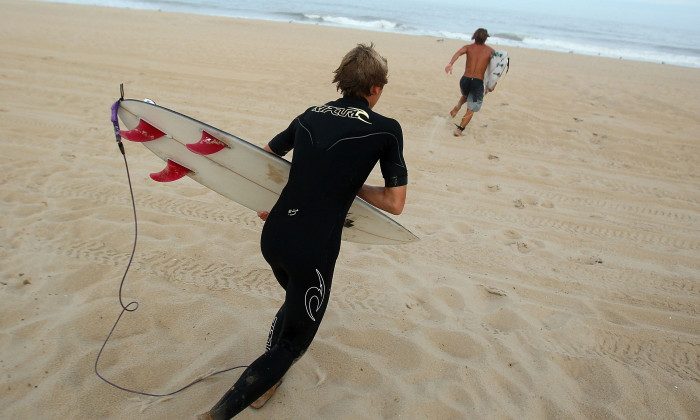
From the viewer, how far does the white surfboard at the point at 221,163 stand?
Result: 8.69ft

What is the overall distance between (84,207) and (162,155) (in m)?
1.78

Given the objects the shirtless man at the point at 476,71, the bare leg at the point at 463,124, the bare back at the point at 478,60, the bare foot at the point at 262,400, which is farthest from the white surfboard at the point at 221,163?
the bare back at the point at 478,60

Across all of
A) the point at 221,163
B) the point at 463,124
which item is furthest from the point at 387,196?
the point at 463,124

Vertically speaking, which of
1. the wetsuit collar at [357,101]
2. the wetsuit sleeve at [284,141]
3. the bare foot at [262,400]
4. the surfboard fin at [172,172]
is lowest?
the bare foot at [262,400]

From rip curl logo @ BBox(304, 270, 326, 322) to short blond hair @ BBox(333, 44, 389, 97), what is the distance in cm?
78

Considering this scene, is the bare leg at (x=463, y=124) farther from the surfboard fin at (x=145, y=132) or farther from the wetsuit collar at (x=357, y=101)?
the wetsuit collar at (x=357, y=101)

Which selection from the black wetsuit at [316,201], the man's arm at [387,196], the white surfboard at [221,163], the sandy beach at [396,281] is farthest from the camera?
the white surfboard at [221,163]

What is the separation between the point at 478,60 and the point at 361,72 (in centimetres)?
599

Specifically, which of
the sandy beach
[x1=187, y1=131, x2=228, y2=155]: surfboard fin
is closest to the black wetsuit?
the sandy beach

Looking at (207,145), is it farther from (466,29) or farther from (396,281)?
(466,29)

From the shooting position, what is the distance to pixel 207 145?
268cm

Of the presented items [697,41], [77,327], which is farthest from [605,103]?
[697,41]

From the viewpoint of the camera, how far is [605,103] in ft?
31.3

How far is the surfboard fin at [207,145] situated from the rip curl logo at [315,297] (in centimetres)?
114
